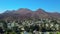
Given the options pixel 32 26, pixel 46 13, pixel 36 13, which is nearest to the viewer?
pixel 32 26

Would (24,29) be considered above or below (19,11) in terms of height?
below

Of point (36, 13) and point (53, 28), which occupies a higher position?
→ point (36, 13)

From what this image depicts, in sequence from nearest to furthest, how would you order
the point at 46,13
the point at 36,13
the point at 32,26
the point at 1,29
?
the point at 1,29
the point at 32,26
the point at 36,13
the point at 46,13

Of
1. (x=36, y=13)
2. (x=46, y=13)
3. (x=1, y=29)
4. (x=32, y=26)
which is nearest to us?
(x=1, y=29)

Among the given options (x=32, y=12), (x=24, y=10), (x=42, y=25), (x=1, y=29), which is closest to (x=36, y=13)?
(x=32, y=12)

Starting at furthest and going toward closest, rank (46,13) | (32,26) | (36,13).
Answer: (46,13)
(36,13)
(32,26)

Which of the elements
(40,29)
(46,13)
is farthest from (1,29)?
(46,13)

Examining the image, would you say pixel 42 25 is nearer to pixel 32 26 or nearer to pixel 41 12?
pixel 32 26

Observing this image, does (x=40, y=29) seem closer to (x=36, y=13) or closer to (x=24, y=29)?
(x=24, y=29)

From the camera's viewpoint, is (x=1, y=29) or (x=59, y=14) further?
(x=59, y=14)
